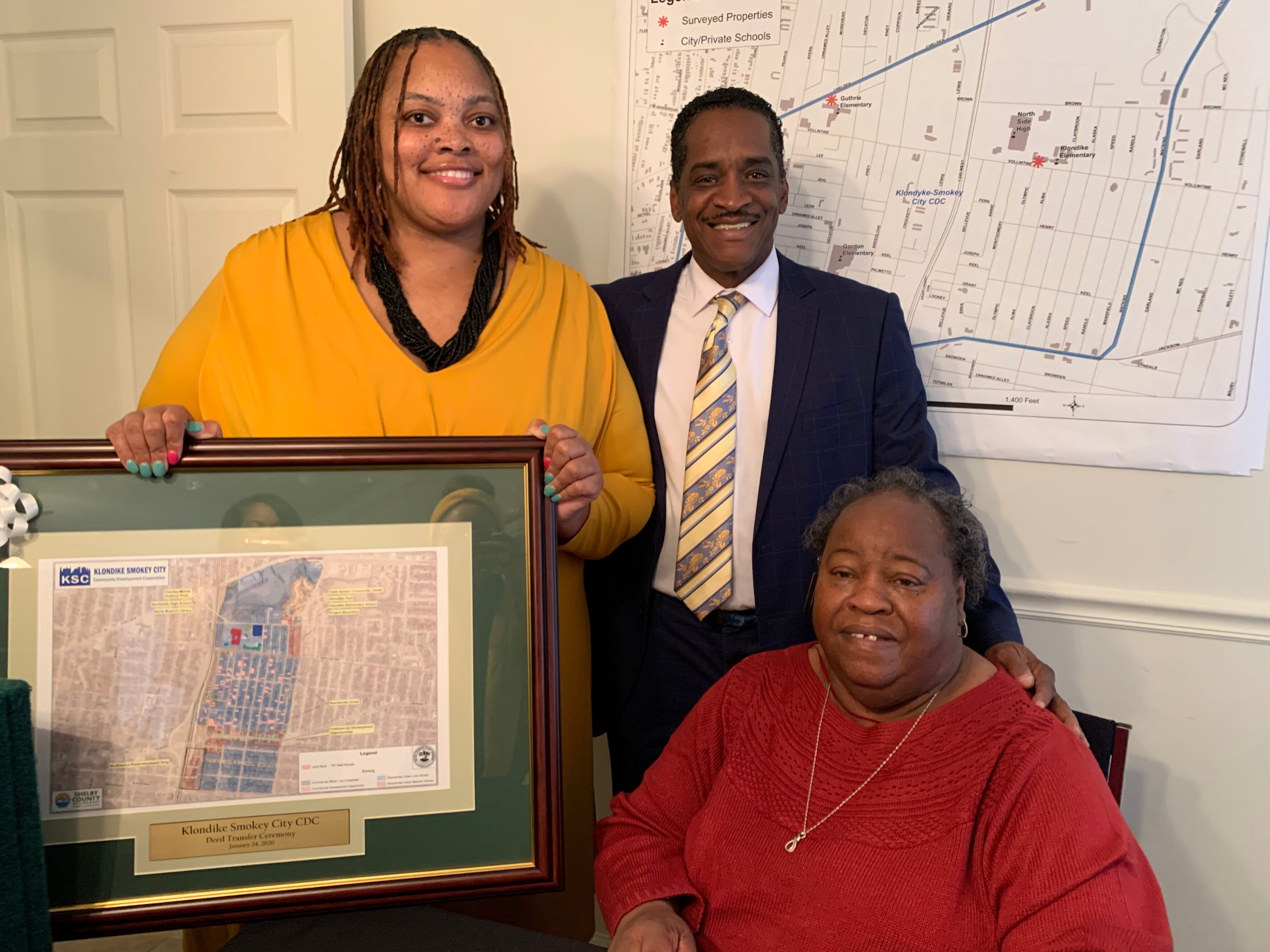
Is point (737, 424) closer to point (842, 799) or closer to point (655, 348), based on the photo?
point (655, 348)

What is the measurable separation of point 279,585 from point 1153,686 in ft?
6.59

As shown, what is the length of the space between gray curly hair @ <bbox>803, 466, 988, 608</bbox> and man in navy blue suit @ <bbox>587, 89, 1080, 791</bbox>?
312 millimetres

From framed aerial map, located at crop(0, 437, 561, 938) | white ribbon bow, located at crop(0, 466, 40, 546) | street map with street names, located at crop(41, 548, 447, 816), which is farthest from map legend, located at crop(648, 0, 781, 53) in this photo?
white ribbon bow, located at crop(0, 466, 40, 546)

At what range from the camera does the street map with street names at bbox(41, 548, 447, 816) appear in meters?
1.13

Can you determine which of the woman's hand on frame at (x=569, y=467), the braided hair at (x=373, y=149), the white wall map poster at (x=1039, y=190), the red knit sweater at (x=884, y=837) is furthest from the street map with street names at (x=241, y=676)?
the white wall map poster at (x=1039, y=190)

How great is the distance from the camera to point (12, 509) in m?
1.09

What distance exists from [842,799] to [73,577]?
1040 mm

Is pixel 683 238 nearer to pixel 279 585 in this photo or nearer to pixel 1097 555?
pixel 1097 555

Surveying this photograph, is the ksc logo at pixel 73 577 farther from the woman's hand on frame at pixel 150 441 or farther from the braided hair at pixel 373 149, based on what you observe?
the braided hair at pixel 373 149

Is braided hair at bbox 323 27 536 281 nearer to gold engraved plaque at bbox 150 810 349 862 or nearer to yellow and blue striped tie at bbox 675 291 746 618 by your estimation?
yellow and blue striped tie at bbox 675 291 746 618

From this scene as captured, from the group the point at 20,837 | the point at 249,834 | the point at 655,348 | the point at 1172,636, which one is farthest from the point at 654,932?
the point at 1172,636

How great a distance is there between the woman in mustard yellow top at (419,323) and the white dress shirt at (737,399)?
0.23m

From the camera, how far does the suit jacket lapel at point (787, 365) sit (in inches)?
71.8

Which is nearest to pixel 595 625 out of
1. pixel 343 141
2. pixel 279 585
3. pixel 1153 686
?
pixel 279 585
